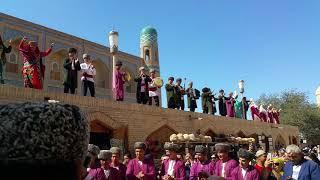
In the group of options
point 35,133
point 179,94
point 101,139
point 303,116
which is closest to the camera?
point 35,133

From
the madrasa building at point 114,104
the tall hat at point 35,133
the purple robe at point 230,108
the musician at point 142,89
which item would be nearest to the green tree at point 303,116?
the madrasa building at point 114,104

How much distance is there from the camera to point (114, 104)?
10109mm

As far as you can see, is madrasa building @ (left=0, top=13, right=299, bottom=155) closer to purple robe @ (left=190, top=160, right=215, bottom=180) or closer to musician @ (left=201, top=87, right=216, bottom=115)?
musician @ (left=201, top=87, right=216, bottom=115)

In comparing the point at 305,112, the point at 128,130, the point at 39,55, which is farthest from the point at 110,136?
the point at 305,112

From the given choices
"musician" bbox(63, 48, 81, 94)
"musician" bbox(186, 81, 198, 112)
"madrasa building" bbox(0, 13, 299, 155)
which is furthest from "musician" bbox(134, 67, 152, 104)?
"musician" bbox(186, 81, 198, 112)

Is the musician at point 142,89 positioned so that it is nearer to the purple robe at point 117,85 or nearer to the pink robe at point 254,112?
the purple robe at point 117,85

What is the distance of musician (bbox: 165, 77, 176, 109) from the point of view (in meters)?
13.5

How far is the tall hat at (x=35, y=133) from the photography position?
0.80 metres

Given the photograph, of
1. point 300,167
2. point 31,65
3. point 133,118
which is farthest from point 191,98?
point 300,167

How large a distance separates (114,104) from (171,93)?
3.76 metres

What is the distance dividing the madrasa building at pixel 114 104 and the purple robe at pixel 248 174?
3141mm

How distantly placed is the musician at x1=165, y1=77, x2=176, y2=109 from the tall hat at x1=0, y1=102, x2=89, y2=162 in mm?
12538

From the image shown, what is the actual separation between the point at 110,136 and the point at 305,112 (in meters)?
26.9

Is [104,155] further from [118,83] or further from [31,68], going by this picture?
[118,83]
